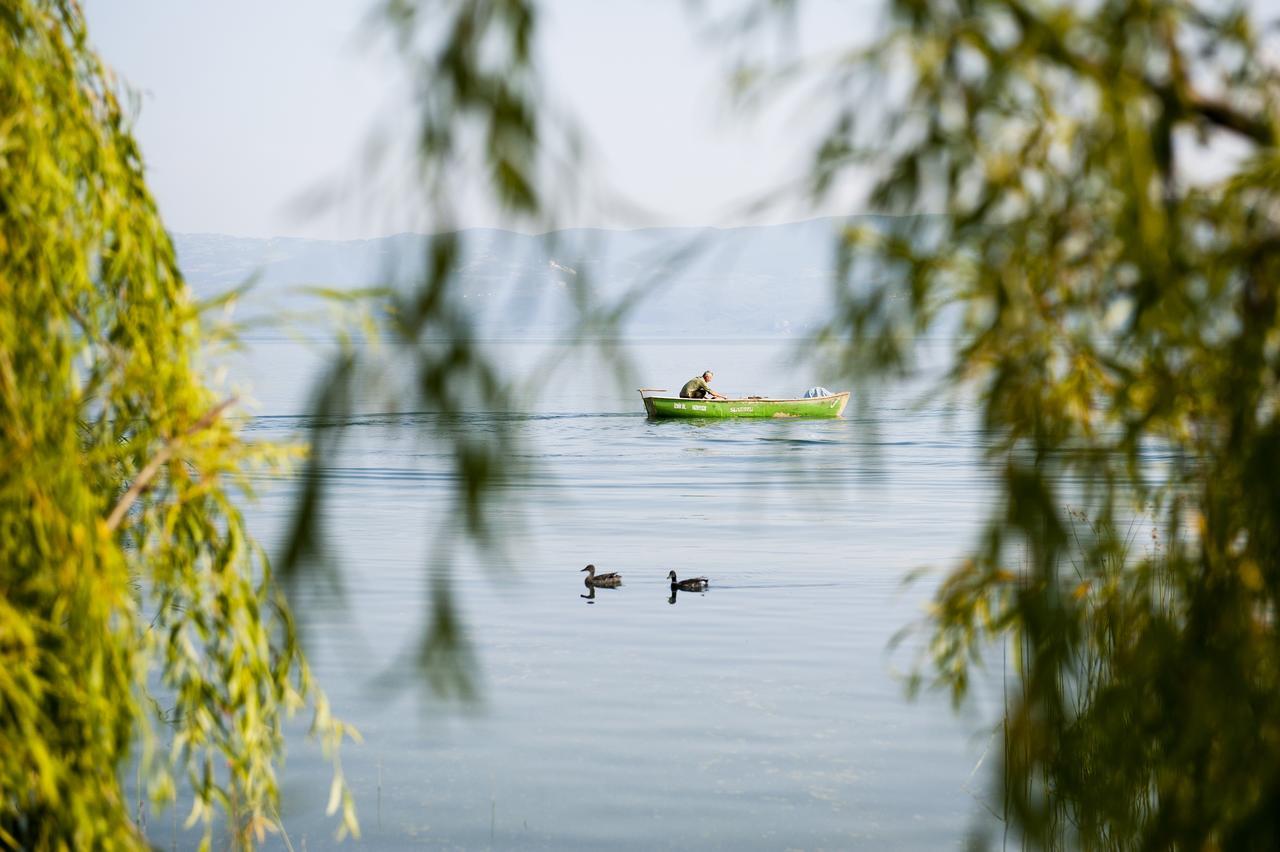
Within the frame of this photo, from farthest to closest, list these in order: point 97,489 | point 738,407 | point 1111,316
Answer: point 738,407 < point 97,489 < point 1111,316

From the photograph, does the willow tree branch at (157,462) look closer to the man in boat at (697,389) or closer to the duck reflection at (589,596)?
the duck reflection at (589,596)

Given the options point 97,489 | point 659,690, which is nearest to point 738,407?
point 659,690

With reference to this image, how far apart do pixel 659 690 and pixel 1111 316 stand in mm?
10208

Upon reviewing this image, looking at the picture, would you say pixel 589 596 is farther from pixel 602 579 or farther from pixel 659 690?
pixel 659 690

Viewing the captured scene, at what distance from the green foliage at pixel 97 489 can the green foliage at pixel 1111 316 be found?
1715mm

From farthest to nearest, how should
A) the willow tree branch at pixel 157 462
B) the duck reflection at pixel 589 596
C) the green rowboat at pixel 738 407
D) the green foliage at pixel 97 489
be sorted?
the green rowboat at pixel 738 407 → the duck reflection at pixel 589 596 → the willow tree branch at pixel 157 462 → the green foliage at pixel 97 489

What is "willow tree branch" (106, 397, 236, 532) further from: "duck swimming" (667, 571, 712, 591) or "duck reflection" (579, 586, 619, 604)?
"duck swimming" (667, 571, 712, 591)

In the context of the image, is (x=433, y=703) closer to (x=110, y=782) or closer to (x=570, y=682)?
(x=110, y=782)

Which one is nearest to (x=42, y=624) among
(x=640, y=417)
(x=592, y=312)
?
(x=592, y=312)

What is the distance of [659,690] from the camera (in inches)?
478

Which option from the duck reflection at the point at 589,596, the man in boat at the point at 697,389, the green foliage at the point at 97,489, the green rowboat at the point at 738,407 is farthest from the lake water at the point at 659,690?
the man in boat at the point at 697,389

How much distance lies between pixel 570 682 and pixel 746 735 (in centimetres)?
Answer: 204

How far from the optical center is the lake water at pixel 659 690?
3398 millimetres

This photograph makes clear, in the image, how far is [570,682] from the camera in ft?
40.9
